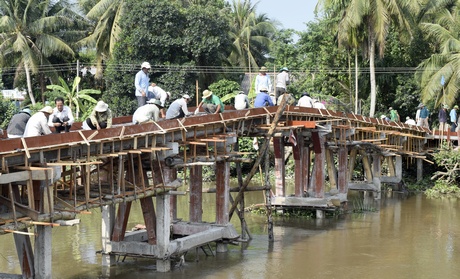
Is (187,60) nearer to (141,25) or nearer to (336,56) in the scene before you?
(141,25)

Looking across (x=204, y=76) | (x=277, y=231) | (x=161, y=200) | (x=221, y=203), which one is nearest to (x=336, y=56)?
(x=204, y=76)

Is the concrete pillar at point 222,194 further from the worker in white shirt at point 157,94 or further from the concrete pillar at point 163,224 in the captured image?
the concrete pillar at point 163,224

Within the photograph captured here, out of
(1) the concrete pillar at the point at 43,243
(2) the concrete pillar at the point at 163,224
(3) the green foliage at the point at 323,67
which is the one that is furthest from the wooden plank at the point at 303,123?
(3) the green foliage at the point at 323,67

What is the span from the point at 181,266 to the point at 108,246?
1.76 metres

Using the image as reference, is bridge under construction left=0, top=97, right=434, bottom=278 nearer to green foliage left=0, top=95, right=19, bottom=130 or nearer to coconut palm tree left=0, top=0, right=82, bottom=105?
green foliage left=0, top=95, right=19, bottom=130

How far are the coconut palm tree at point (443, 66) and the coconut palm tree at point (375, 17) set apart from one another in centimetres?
176

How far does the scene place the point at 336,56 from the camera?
4228 cm

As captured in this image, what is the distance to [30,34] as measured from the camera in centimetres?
4206

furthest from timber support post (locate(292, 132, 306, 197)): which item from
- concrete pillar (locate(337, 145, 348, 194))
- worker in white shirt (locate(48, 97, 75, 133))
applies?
worker in white shirt (locate(48, 97, 75, 133))

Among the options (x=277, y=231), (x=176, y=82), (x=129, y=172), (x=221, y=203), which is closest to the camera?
(x=129, y=172)

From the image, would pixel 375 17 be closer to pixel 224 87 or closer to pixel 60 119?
pixel 224 87

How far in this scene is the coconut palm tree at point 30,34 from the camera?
40.8 m

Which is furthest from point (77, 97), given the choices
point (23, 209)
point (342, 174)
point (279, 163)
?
point (23, 209)

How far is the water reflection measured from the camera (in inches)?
688
